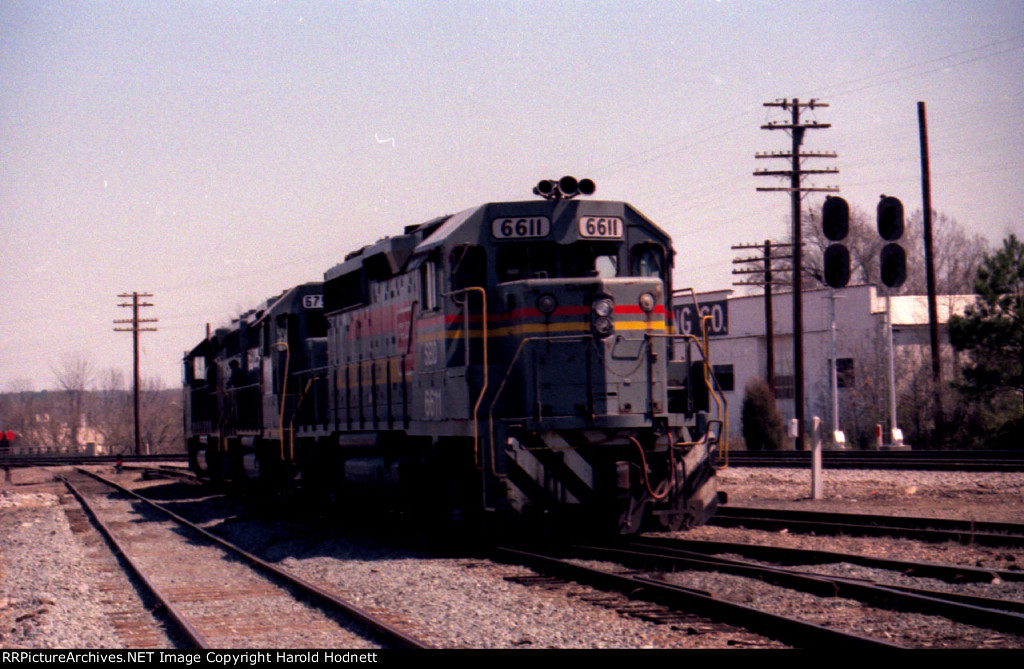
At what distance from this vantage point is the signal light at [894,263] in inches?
552

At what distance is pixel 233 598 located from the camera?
9.94 meters

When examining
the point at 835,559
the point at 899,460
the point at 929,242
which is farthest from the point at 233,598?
the point at 929,242

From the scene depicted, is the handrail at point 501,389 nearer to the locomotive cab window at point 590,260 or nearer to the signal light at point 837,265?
the locomotive cab window at point 590,260

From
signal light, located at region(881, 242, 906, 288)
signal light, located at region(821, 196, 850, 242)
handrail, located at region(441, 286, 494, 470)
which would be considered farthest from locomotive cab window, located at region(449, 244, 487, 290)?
signal light, located at region(821, 196, 850, 242)

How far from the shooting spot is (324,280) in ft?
56.9

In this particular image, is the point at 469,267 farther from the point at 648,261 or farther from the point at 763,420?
the point at 763,420

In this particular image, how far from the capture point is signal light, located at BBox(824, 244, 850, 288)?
50.6 feet

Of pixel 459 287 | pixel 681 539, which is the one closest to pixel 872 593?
pixel 681 539

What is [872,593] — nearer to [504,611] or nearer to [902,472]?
[504,611]

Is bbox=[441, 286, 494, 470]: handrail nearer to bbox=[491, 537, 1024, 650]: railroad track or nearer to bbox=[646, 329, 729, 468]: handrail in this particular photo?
bbox=[491, 537, 1024, 650]: railroad track

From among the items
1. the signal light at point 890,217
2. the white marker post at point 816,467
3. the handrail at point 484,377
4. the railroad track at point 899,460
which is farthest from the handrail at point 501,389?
the railroad track at point 899,460

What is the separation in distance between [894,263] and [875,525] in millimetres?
3542

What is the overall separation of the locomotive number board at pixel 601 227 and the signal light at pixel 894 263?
4302 millimetres

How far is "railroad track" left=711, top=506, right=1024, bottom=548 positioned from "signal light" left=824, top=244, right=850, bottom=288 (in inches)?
138
